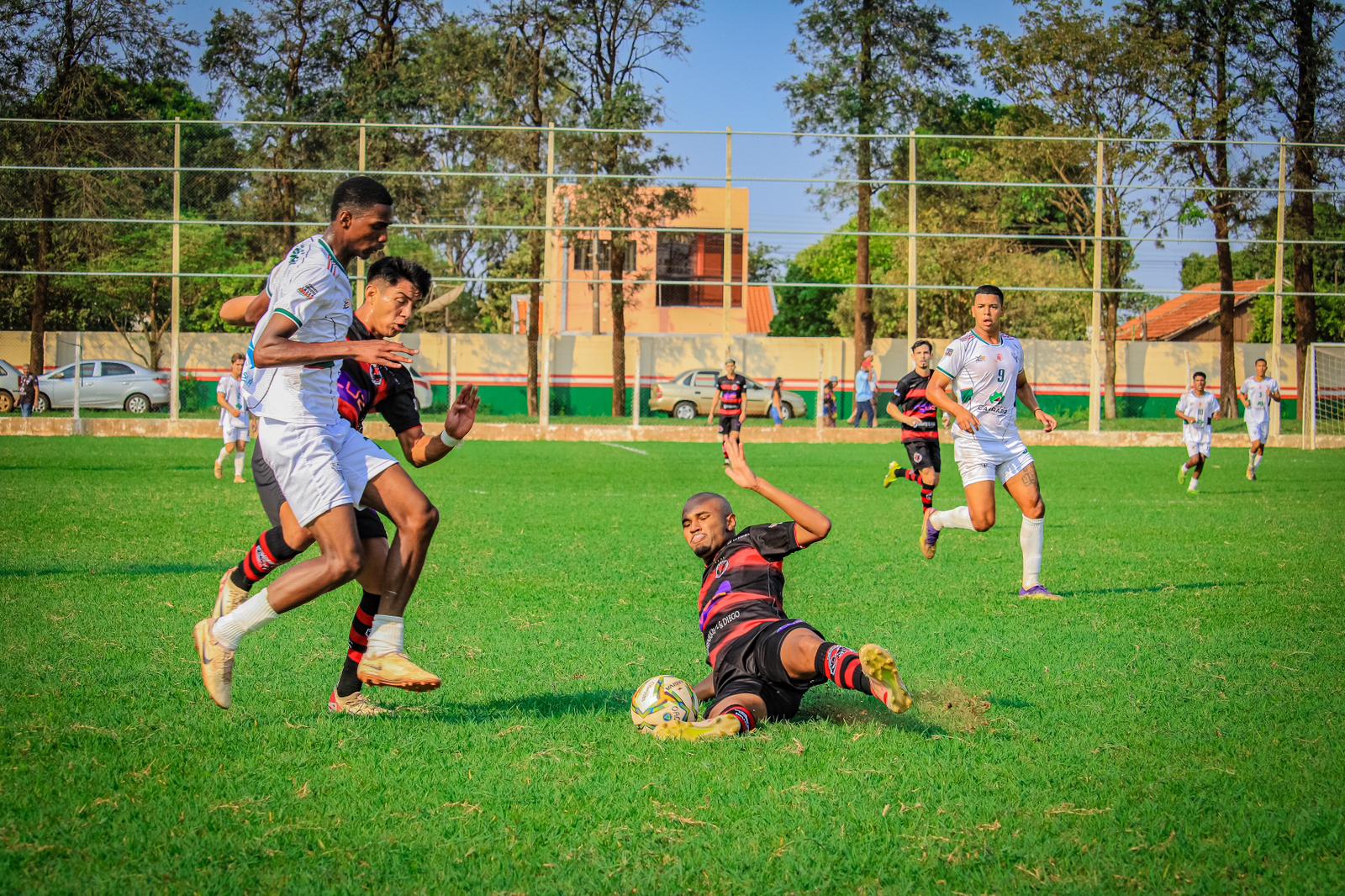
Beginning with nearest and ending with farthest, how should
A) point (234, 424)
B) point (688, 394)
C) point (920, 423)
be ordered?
point (920, 423), point (234, 424), point (688, 394)

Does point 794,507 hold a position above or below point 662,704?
above

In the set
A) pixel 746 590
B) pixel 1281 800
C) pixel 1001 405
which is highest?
pixel 1001 405

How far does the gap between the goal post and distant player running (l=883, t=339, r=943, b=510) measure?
2007 centimetres

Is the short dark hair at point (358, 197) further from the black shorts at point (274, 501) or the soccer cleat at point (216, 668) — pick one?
the soccer cleat at point (216, 668)

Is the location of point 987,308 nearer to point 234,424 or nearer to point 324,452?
point 324,452

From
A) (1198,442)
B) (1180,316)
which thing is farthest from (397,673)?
(1180,316)

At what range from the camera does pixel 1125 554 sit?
39.0 feet

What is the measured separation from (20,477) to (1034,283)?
36.6 meters

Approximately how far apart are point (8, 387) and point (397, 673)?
37.1 m

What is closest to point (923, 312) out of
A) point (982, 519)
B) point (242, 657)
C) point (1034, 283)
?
point (1034, 283)

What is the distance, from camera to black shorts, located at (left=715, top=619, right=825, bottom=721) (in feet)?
17.9

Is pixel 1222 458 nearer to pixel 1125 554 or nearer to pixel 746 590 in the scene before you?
pixel 1125 554

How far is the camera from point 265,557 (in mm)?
5723

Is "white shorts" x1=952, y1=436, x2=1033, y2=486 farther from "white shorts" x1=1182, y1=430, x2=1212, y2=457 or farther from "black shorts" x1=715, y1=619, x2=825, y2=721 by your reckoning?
"white shorts" x1=1182, y1=430, x2=1212, y2=457
